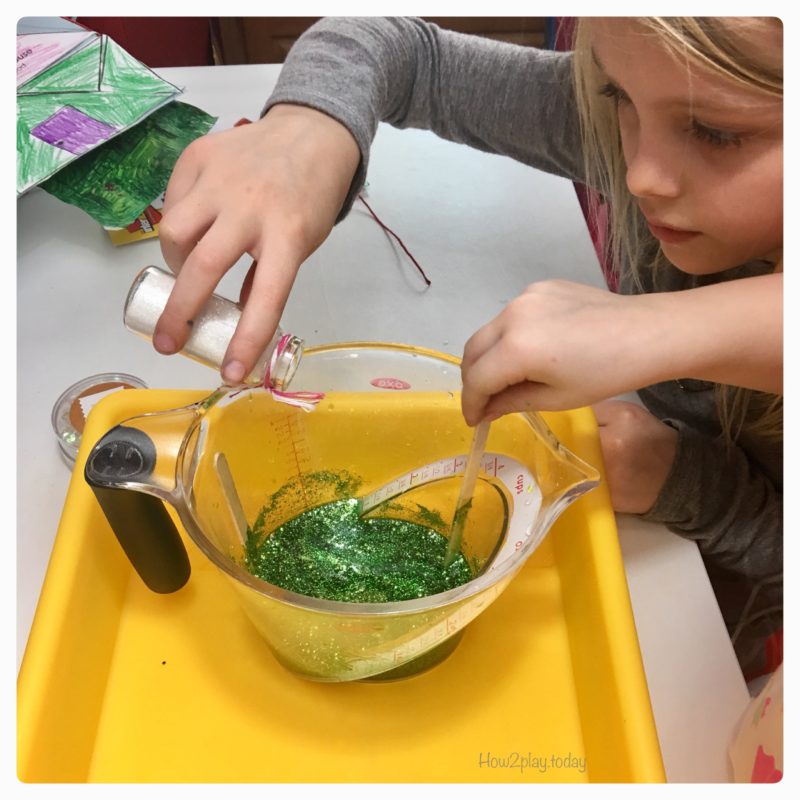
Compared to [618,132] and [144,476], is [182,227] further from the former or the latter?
[618,132]

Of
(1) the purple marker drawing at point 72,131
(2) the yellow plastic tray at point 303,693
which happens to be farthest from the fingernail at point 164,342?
(1) the purple marker drawing at point 72,131

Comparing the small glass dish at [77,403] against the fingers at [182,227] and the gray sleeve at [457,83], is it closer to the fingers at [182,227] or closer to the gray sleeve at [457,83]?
the fingers at [182,227]

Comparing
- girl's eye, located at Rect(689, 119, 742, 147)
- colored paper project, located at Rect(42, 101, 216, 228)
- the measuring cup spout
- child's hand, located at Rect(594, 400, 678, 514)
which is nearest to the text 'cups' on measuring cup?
the measuring cup spout

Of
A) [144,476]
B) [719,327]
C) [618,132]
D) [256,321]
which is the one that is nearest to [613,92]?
[618,132]

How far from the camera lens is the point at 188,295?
440 mm

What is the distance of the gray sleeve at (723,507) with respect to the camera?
58 cm

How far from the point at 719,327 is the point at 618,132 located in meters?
0.26

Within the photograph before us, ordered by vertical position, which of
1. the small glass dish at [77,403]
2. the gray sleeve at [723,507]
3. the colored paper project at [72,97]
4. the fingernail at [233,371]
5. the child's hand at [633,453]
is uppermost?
the colored paper project at [72,97]

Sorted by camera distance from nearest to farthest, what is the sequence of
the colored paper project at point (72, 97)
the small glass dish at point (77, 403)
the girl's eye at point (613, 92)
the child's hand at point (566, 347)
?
the child's hand at point (566, 347), the girl's eye at point (613, 92), the small glass dish at point (77, 403), the colored paper project at point (72, 97)

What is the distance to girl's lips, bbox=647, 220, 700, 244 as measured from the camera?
0.56m

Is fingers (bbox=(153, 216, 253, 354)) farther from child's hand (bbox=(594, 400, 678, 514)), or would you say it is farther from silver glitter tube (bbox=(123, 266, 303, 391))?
child's hand (bbox=(594, 400, 678, 514))

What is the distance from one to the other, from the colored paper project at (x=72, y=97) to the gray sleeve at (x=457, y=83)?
24 cm

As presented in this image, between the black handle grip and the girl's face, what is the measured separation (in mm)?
373

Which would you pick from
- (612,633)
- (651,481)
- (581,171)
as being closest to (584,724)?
(612,633)
